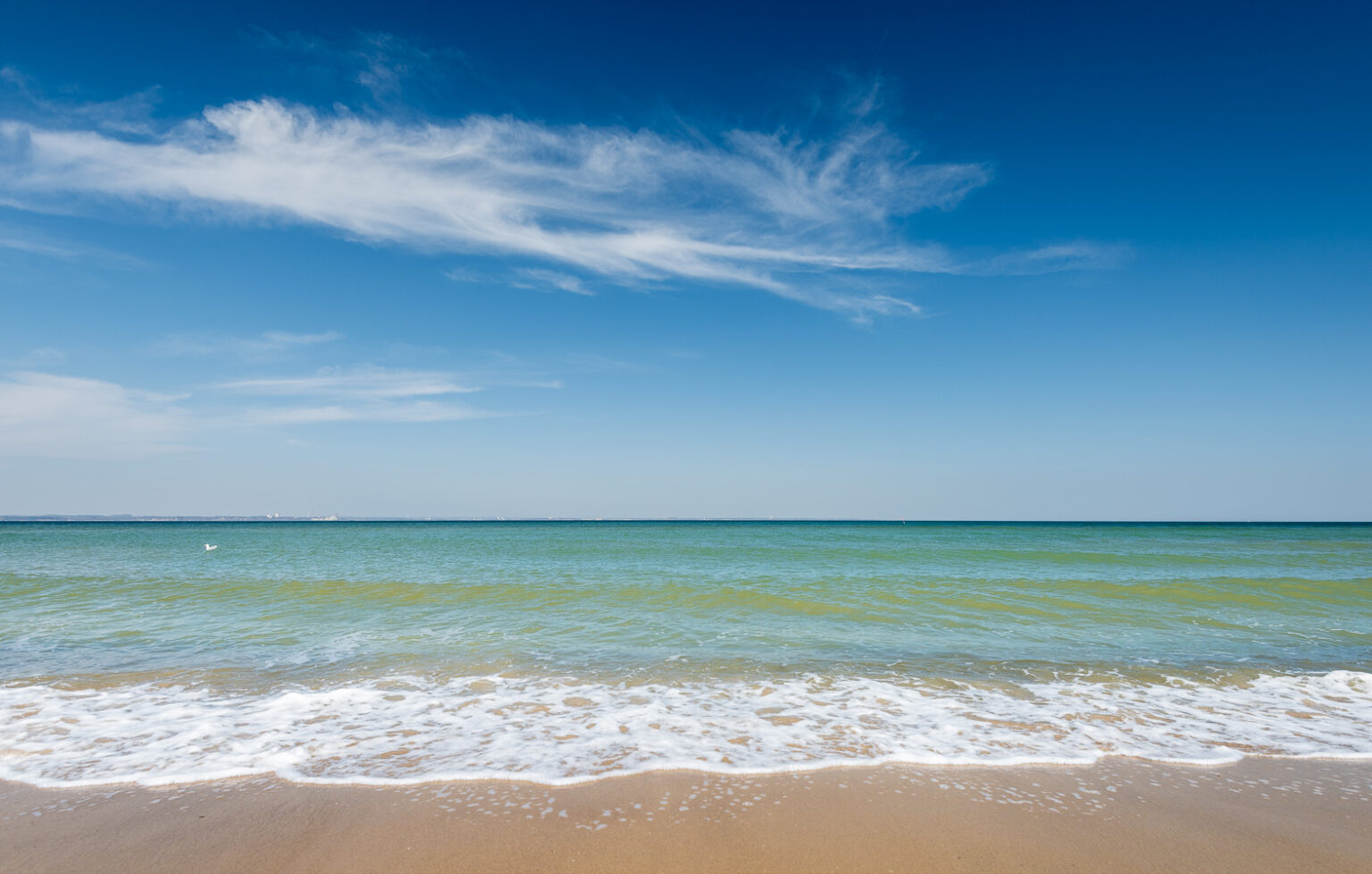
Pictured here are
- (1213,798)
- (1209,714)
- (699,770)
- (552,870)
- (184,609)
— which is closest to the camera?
(552,870)

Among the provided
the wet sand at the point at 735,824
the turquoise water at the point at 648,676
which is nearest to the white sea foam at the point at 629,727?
the turquoise water at the point at 648,676

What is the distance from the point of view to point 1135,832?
3.89 meters

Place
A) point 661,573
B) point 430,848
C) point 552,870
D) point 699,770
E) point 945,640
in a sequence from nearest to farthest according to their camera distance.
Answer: point 552,870 < point 430,848 < point 699,770 < point 945,640 < point 661,573

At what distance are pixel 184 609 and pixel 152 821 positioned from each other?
10.7m

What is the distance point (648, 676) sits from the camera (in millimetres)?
7758

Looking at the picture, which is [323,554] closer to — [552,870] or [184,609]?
[184,609]

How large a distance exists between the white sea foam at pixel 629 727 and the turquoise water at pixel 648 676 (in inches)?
1.2

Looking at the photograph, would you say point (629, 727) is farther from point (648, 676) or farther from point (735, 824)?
point (735, 824)

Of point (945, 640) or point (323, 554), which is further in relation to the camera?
point (323, 554)

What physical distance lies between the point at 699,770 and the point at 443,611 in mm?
9373

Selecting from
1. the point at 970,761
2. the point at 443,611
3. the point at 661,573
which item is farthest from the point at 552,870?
the point at 661,573

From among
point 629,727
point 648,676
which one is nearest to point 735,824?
point 629,727

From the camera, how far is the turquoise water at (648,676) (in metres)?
5.24

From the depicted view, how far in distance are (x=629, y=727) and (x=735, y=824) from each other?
6.70 ft
